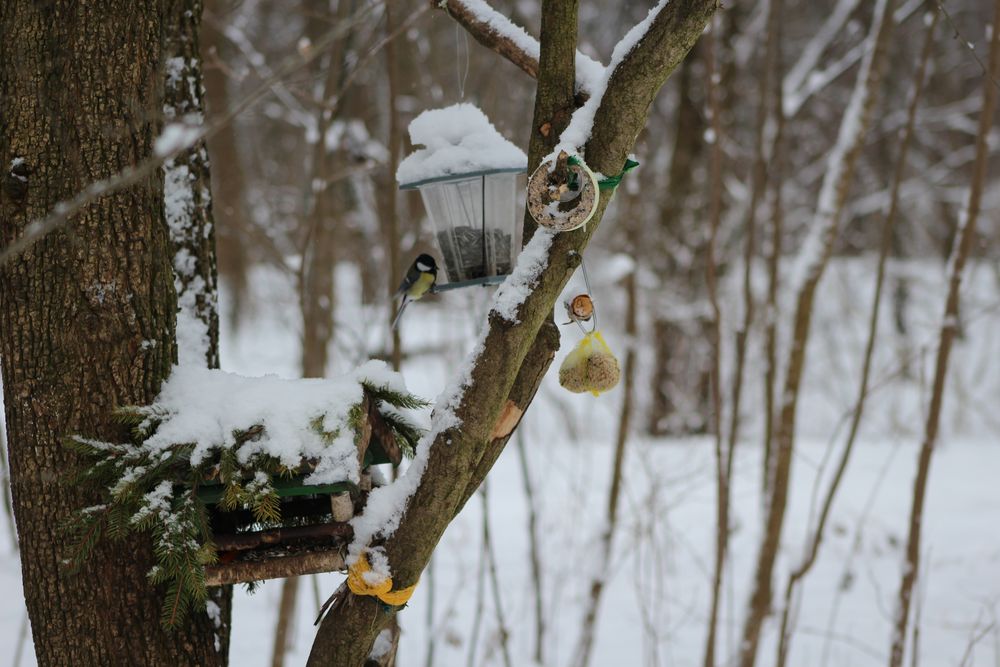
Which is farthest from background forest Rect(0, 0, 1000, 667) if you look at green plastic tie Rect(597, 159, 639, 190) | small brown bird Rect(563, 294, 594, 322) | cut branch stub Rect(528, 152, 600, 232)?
small brown bird Rect(563, 294, 594, 322)

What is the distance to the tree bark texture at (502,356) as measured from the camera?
5.26 feet

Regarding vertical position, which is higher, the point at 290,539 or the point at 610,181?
the point at 610,181

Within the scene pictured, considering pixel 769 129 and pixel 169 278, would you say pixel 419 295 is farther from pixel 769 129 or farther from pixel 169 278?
pixel 769 129

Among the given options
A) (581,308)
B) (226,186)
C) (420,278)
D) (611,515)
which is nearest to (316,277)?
(420,278)

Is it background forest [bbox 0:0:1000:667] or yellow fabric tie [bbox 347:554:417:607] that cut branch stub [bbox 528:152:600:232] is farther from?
yellow fabric tie [bbox 347:554:417:607]

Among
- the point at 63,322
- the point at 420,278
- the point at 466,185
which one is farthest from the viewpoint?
the point at 420,278

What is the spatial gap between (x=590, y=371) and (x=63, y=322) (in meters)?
1.25

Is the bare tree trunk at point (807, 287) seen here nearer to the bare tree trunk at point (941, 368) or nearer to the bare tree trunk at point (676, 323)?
the bare tree trunk at point (941, 368)

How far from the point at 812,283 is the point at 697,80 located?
15.8ft

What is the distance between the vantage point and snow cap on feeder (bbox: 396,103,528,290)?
2090 millimetres

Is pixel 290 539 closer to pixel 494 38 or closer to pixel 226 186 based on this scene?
pixel 494 38

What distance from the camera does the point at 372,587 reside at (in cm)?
170

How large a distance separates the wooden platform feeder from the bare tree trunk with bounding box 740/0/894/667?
2.04 m

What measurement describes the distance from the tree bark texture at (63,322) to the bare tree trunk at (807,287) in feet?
7.93
